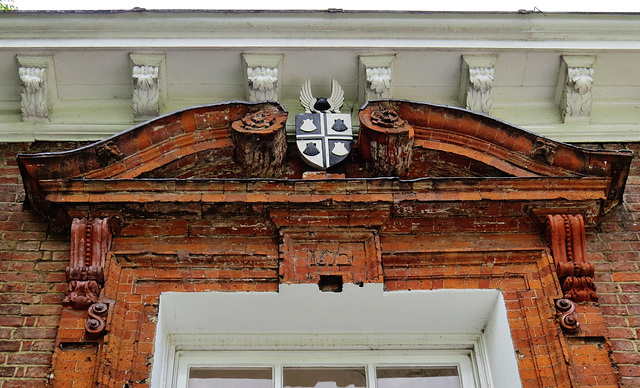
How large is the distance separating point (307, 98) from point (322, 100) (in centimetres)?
13

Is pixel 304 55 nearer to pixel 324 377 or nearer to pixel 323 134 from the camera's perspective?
pixel 323 134

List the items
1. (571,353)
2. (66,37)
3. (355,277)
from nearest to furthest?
(571,353) → (355,277) → (66,37)

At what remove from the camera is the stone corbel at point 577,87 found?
6273 mm

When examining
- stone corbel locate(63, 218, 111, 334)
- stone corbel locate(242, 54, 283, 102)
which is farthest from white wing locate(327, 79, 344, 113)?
stone corbel locate(63, 218, 111, 334)

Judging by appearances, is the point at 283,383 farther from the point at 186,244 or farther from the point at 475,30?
the point at 475,30

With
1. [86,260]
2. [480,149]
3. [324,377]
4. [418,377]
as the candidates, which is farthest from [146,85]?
[418,377]

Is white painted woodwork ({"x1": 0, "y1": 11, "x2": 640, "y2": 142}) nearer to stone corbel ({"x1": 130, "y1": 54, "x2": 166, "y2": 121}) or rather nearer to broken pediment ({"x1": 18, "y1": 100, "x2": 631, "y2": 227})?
stone corbel ({"x1": 130, "y1": 54, "x2": 166, "y2": 121})

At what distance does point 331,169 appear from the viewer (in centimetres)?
571

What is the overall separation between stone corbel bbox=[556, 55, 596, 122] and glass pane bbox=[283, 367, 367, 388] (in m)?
2.62

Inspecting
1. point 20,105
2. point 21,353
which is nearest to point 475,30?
point 20,105

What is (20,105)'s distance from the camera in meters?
6.27

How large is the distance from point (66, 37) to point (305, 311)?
2.81m

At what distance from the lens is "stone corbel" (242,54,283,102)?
243 inches

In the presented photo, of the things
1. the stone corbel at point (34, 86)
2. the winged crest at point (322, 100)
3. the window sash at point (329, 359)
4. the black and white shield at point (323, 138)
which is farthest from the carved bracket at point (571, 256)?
the stone corbel at point (34, 86)
